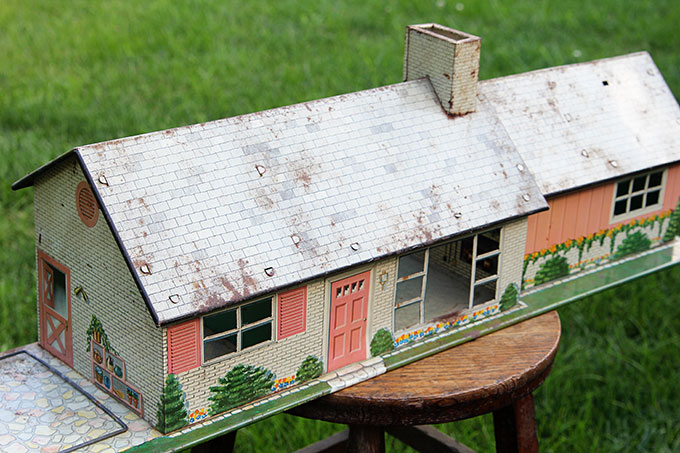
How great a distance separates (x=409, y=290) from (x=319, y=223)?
113 centimetres

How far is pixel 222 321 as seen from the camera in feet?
14.0

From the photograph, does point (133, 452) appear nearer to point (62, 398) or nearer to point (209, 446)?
point (62, 398)

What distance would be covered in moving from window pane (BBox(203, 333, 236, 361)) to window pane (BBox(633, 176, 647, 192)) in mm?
2931

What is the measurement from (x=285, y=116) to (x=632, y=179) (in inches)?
95.7

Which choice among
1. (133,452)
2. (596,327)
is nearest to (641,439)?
(596,327)

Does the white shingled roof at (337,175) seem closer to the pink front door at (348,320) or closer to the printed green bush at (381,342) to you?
the pink front door at (348,320)

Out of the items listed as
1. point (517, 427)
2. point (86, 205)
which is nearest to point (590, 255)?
point (517, 427)

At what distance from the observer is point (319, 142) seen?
4605 millimetres

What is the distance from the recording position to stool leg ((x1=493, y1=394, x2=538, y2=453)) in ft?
16.6

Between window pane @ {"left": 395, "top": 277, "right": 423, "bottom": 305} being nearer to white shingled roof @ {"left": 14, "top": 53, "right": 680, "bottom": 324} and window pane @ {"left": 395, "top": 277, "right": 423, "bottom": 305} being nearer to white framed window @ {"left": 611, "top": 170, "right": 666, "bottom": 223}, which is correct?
white shingled roof @ {"left": 14, "top": 53, "right": 680, "bottom": 324}

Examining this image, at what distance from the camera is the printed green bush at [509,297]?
5242 mm

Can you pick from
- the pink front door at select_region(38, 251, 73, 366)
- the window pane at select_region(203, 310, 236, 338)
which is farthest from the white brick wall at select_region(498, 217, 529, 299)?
the pink front door at select_region(38, 251, 73, 366)

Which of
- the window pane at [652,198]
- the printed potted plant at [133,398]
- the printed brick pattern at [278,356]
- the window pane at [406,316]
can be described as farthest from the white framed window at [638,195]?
the printed potted plant at [133,398]

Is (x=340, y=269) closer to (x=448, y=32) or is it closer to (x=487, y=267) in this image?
(x=487, y=267)
